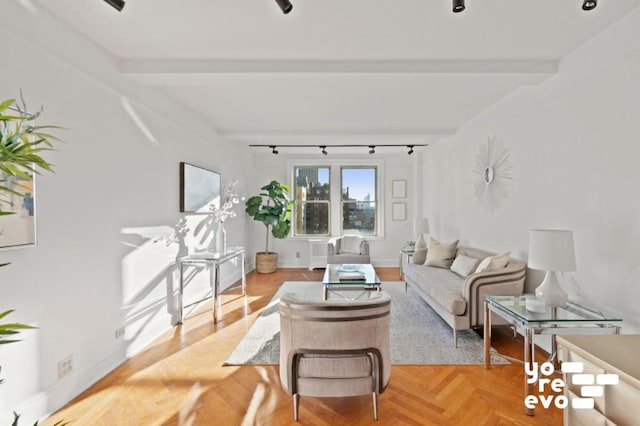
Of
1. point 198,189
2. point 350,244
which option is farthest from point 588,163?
point 350,244

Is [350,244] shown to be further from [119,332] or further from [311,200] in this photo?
[119,332]

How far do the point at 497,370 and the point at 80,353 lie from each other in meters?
3.29

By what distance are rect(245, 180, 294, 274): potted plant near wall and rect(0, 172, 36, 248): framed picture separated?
462cm

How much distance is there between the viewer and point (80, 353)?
2410mm

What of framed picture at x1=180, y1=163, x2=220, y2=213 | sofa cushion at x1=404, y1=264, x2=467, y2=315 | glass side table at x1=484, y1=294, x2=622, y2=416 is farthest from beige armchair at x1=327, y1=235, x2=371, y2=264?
glass side table at x1=484, y1=294, x2=622, y2=416

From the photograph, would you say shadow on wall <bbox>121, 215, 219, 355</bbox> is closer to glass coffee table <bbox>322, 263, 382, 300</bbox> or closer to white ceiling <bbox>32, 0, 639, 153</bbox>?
white ceiling <bbox>32, 0, 639, 153</bbox>

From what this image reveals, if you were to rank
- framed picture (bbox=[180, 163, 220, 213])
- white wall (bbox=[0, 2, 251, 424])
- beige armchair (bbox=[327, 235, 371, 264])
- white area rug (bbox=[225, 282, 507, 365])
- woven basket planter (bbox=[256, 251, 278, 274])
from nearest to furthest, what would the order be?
white wall (bbox=[0, 2, 251, 424]) → white area rug (bbox=[225, 282, 507, 365]) → framed picture (bbox=[180, 163, 220, 213]) → beige armchair (bbox=[327, 235, 371, 264]) → woven basket planter (bbox=[256, 251, 278, 274])

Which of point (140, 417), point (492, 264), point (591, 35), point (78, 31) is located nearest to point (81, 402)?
point (140, 417)

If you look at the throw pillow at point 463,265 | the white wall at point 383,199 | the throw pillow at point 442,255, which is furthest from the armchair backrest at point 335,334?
the white wall at point 383,199

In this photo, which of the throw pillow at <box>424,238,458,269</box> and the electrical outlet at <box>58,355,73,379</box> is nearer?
the electrical outlet at <box>58,355,73,379</box>

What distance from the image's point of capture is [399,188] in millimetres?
7402

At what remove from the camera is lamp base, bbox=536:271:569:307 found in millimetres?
2305

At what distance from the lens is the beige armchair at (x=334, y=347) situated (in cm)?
189

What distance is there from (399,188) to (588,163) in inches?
190
